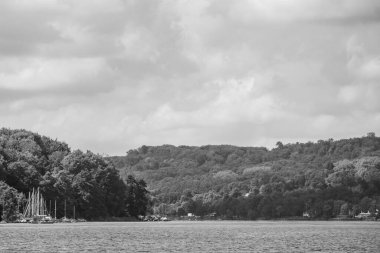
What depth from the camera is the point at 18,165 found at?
593ft

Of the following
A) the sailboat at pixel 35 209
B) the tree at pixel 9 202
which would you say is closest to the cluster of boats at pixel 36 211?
the sailboat at pixel 35 209

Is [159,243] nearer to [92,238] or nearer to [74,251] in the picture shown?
[92,238]

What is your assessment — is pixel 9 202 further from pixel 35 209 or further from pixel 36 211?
pixel 36 211

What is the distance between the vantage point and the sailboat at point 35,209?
6895 inches

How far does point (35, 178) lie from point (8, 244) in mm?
93522

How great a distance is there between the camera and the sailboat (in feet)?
575

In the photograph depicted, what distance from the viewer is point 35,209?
582ft

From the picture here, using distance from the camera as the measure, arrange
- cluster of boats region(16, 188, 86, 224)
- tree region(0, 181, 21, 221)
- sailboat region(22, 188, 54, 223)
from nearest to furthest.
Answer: tree region(0, 181, 21, 221)
cluster of boats region(16, 188, 86, 224)
sailboat region(22, 188, 54, 223)

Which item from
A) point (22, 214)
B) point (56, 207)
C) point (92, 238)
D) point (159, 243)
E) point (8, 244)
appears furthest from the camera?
point (56, 207)

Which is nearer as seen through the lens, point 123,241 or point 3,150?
point 123,241

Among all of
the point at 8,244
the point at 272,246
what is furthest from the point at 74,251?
the point at 272,246

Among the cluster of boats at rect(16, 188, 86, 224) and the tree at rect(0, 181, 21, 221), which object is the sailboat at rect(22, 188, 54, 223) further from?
the tree at rect(0, 181, 21, 221)

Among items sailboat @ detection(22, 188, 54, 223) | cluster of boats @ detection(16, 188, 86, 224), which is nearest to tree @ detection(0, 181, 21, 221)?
cluster of boats @ detection(16, 188, 86, 224)

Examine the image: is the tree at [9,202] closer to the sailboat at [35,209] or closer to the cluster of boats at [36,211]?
the cluster of boats at [36,211]
